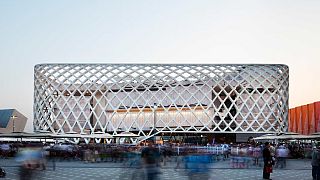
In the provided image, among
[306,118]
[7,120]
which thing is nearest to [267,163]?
[306,118]

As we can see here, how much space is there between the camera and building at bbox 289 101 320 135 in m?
93.2

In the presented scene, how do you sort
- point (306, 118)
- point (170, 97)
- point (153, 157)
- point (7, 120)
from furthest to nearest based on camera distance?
point (7, 120), point (306, 118), point (170, 97), point (153, 157)

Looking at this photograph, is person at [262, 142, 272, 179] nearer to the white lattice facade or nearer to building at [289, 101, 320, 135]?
the white lattice facade

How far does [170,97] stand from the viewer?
78.8 meters

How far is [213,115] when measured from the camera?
258 feet

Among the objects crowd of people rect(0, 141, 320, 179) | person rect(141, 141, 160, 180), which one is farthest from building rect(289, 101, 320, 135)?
person rect(141, 141, 160, 180)

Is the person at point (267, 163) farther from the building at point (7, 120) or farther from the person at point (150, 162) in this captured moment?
the building at point (7, 120)

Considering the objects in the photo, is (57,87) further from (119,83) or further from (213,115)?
(213,115)

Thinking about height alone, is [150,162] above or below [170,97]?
below

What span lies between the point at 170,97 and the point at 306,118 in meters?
35.2

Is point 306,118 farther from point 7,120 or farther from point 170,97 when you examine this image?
point 7,120

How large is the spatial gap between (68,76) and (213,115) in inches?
882

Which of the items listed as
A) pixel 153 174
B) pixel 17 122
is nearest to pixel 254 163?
pixel 153 174

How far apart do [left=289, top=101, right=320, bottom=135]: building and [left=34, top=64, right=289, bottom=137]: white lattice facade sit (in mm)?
17291
